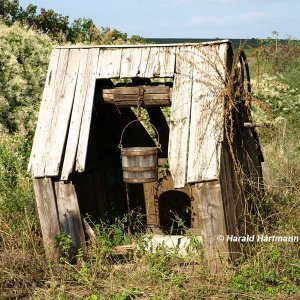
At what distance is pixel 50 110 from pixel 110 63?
0.88 m

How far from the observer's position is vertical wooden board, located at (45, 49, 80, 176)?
644 cm

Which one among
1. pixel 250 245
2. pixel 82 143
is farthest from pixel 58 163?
pixel 250 245

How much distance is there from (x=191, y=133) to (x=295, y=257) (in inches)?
68.2

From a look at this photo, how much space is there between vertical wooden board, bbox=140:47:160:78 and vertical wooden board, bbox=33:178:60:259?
5.24 ft

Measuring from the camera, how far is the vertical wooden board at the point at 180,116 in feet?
20.0

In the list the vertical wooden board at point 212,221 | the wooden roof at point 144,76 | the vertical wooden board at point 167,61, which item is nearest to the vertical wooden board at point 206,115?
the wooden roof at point 144,76

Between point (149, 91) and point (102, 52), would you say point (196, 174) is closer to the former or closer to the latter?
point (149, 91)

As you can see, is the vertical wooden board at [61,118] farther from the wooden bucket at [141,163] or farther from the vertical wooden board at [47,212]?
the wooden bucket at [141,163]

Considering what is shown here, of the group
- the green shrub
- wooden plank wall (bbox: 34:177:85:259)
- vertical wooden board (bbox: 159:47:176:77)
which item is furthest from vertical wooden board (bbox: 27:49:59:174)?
the green shrub

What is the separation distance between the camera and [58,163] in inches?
252

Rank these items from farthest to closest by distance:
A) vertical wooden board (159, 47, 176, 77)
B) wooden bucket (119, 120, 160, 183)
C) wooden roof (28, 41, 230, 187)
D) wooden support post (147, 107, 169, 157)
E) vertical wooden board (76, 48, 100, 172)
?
1. wooden support post (147, 107, 169, 157)
2. wooden bucket (119, 120, 160, 183)
3. vertical wooden board (159, 47, 176, 77)
4. vertical wooden board (76, 48, 100, 172)
5. wooden roof (28, 41, 230, 187)

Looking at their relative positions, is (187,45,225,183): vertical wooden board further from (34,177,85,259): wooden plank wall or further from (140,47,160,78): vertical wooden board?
(34,177,85,259): wooden plank wall

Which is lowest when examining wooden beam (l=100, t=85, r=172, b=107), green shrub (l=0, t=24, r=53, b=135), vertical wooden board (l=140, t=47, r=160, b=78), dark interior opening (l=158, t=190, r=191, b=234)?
dark interior opening (l=158, t=190, r=191, b=234)

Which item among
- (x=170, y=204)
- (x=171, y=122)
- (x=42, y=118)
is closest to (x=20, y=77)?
(x=170, y=204)
